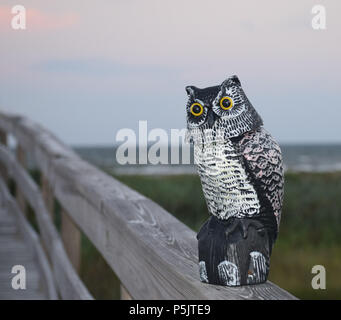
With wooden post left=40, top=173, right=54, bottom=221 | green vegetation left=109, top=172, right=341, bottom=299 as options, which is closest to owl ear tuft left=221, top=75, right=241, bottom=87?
wooden post left=40, top=173, right=54, bottom=221

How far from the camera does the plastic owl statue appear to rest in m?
0.97

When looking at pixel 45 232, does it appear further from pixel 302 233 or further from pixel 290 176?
pixel 290 176

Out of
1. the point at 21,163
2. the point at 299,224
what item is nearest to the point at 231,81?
the point at 21,163

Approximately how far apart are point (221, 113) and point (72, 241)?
5.50 feet

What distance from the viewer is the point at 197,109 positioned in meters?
1.00

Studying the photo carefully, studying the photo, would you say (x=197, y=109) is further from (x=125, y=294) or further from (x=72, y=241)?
(x=72, y=241)

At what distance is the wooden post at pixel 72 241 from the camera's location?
247 cm

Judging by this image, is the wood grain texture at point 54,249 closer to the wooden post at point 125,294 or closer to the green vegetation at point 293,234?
the wooden post at point 125,294

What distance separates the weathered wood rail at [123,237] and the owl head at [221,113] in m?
0.29

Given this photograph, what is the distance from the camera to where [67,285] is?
209cm

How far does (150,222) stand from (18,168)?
237cm

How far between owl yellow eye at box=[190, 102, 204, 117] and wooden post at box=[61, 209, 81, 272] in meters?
1.58

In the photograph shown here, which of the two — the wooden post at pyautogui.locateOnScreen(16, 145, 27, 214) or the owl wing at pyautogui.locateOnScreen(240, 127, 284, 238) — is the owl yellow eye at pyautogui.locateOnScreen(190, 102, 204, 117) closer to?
the owl wing at pyautogui.locateOnScreen(240, 127, 284, 238)
